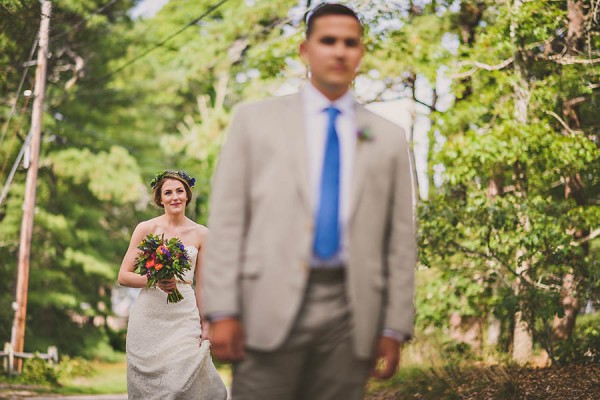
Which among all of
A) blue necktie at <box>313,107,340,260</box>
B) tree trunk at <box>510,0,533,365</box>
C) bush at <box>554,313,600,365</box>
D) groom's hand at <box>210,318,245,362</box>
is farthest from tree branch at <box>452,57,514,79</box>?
groom's hand at <box>210,318,245,362</box>

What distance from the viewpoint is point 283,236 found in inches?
132

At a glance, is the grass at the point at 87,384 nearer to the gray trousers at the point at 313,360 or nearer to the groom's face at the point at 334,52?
the gray trousers at the point at 313,360

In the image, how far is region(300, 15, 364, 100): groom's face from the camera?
11.6 ft

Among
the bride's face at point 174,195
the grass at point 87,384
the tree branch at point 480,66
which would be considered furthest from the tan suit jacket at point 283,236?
the grass at point 87,384

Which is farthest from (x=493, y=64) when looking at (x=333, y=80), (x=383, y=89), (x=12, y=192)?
(x=12, y=192)

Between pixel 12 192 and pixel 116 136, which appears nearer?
pixel 12 192

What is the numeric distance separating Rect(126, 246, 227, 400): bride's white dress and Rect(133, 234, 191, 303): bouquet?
0.48ft

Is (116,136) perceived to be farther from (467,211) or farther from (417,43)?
(467,211)

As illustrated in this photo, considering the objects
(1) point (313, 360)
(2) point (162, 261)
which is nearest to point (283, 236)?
(1) point (313, 360)

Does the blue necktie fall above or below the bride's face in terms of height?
below

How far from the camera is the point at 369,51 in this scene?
1844 cm

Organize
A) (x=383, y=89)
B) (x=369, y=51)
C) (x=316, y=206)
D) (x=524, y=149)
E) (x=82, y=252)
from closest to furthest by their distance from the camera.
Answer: (x=316, y=206) → (x=524, y=149) → (x=369, y=51) → (x=383, y=89) → (x=82, y=252)

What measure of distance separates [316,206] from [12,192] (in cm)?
2344

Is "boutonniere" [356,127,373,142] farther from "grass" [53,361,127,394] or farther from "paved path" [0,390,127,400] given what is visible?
"grass" [53,361,127,394]
